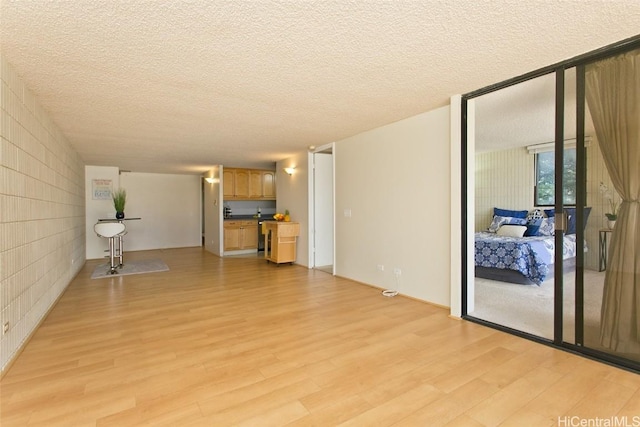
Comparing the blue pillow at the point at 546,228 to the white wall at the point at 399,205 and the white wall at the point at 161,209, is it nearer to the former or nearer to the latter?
the white wall at the point at 399,205

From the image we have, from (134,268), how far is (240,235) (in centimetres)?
274

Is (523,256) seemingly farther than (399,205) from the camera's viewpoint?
Yes

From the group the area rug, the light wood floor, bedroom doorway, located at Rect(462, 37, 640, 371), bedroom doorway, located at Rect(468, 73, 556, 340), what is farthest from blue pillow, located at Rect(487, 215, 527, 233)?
the area rug

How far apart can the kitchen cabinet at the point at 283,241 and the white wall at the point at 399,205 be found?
4.61ft

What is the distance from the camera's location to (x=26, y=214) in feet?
9.18

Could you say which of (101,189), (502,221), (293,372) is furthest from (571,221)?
(101,189)

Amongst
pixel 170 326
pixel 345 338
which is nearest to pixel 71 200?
pixel 170 326

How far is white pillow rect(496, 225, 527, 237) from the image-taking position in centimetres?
543

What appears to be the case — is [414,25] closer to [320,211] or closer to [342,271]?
[342,271]

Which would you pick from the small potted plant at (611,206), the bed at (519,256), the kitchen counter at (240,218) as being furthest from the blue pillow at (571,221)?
the kitchen counter at (240,218)

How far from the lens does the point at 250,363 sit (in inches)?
90.9

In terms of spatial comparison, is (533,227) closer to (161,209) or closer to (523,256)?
(523,256)

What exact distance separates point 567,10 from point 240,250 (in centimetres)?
773

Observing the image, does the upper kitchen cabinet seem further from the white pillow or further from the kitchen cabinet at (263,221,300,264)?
the white pillow
